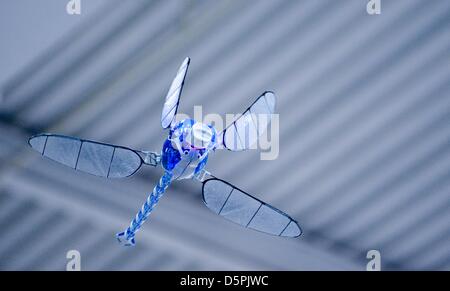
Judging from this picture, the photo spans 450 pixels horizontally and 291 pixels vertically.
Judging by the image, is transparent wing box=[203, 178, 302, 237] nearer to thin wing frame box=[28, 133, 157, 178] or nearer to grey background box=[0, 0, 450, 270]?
thin wing frame box=[28, 133, 157, 178]

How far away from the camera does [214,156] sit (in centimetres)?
253

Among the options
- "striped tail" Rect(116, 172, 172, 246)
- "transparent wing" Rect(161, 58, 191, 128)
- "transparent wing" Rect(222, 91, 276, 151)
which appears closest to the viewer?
"transparent wing" Rect(161, 58, 191, 128)

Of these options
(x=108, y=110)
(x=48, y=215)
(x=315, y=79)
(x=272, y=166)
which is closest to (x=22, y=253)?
(x=48, y=215)

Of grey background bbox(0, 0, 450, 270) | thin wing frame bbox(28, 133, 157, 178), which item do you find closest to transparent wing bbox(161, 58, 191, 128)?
thin wing frame bbox(28, 133, 157, 178)

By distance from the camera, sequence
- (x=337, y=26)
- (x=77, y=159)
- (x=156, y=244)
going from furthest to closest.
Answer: (x=156, y=244), (x=337, y=26), (x=77, y=159)

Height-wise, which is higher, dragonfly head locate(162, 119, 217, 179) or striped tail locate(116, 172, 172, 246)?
dragonfly head locate(162, 119, 217, 179)

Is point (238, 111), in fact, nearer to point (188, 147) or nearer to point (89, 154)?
point (188, 147)

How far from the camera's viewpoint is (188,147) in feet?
4.67

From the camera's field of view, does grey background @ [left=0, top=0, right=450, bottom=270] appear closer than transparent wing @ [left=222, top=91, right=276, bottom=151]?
No

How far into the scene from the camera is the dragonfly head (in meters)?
1.39

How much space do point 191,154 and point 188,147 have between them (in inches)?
1.1

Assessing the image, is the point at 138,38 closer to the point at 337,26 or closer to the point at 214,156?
the point at 214,156

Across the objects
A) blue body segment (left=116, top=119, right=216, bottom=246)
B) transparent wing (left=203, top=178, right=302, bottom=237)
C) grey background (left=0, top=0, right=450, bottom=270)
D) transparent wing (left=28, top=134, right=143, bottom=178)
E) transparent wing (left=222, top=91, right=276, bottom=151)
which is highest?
grey background (left=0, top=0, right=450, bottom=270)

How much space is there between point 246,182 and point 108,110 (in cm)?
73
